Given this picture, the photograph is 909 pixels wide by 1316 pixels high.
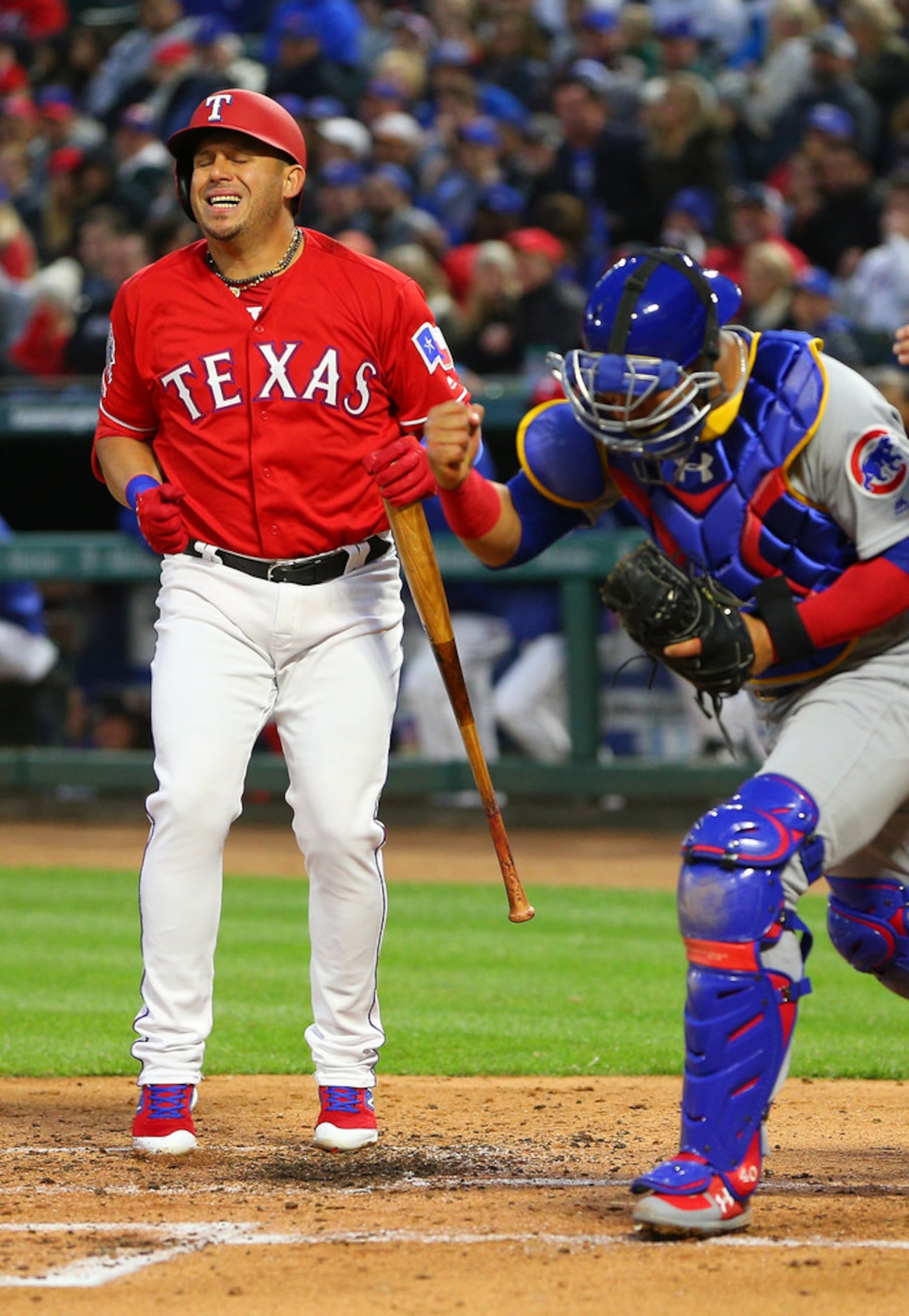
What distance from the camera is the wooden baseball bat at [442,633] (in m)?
4.07

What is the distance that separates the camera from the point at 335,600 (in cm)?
415

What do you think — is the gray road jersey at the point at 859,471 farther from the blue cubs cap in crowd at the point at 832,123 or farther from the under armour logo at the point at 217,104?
the blue cubs cap in crowd at the point at 832,123

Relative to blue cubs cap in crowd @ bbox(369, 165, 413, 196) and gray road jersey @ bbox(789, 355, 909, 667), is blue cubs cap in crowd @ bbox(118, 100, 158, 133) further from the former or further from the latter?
gray road jersey @ bbox(789, 355, 909, 667)

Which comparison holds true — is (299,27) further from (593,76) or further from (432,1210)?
(432,1210)

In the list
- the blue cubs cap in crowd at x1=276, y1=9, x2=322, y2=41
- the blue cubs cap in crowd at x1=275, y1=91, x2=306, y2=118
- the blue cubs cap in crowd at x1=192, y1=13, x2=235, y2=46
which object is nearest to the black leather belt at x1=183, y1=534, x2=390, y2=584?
the blue cubs cap in crowd at x1=275, y1=91, x2=306, y2=118

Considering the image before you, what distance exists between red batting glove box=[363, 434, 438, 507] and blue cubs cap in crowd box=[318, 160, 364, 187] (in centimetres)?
889

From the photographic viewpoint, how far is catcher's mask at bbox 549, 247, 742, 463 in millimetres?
3396

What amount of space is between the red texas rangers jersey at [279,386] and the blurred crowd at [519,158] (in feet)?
17.4

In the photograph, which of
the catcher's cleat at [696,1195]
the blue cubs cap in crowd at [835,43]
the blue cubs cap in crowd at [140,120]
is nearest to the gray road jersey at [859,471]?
the catcher's cleat at [696,1195]

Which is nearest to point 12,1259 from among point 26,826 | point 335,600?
point 335,600

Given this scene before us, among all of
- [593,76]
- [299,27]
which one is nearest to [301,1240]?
[593,76]

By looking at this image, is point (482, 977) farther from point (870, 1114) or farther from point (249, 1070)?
point (870, 1114)

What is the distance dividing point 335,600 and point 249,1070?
1.69m

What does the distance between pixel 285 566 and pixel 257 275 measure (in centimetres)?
65
